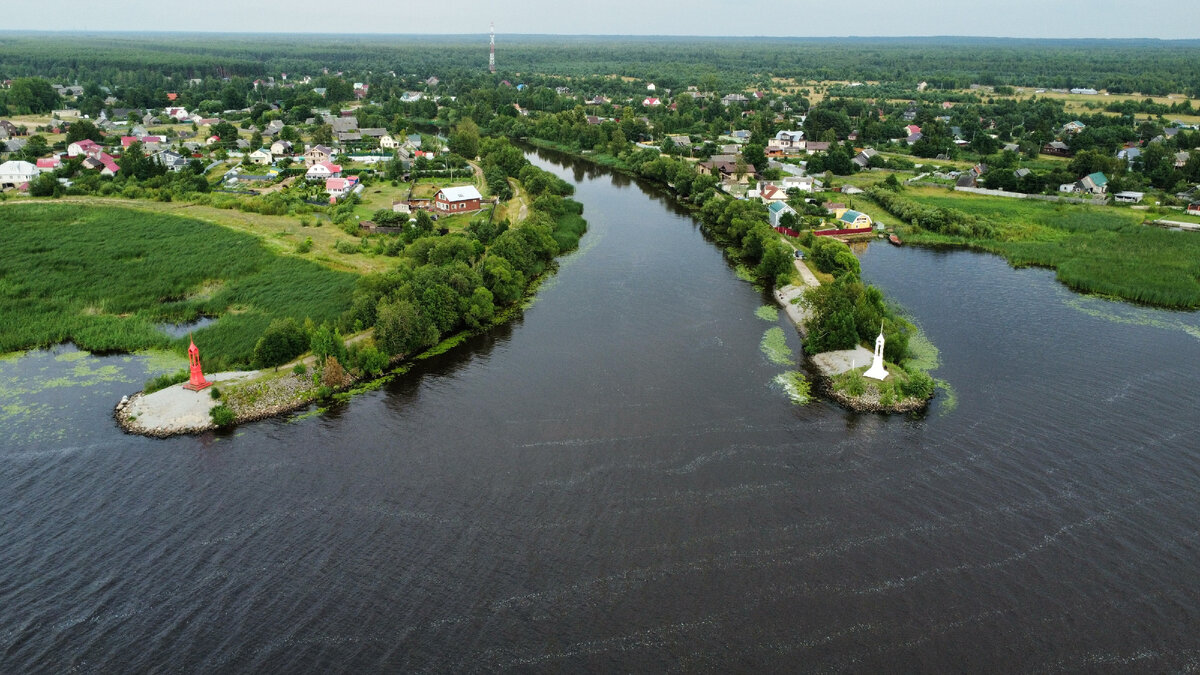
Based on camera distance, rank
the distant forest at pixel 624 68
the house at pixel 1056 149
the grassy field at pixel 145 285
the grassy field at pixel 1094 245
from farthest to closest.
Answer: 1. the distant forest at pixel 624 68
2. the house at pixel 1056 149
3. the grassy field at pixel 1094 245
4. the grassy field at pixel 145 285

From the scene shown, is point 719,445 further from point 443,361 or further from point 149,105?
point 149,105

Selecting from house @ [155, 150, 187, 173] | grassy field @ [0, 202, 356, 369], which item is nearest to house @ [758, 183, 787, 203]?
grassy field @ [0, 202, 356, 369]

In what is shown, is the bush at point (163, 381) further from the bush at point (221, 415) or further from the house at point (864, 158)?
the house at point (864, 158)

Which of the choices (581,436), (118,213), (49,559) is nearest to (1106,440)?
(581,436)

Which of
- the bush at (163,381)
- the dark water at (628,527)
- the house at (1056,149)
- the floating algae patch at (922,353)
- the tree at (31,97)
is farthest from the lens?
the tree at (31,97)

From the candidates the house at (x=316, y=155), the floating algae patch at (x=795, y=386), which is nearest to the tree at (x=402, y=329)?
the floating algae patch at (x=795, y=386)

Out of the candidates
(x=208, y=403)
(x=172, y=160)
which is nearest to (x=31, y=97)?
(x=172, y=160)
